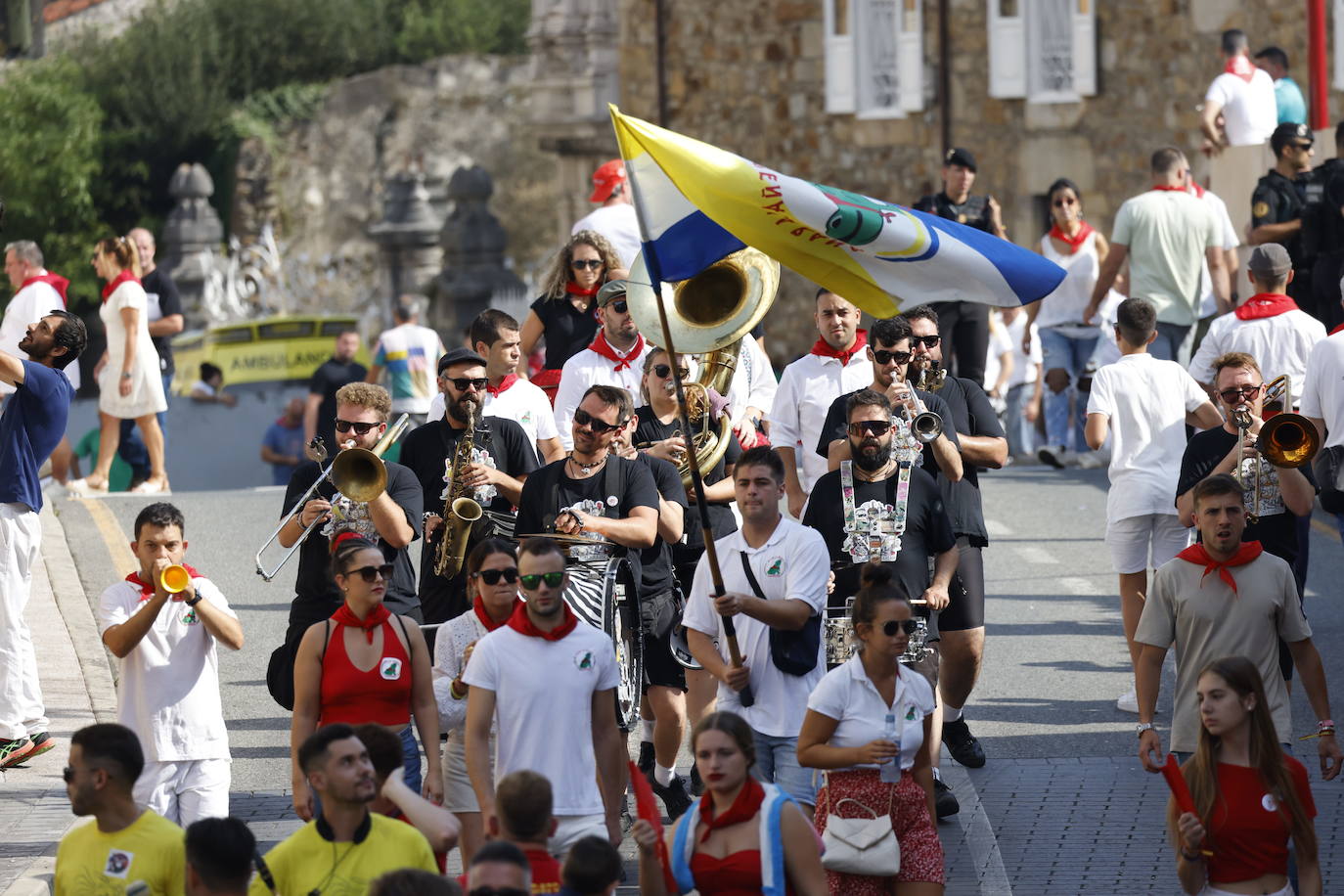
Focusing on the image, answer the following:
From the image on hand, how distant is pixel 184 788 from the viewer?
27.6 ft

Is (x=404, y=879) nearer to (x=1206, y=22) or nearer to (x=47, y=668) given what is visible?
(x=47, y=668)

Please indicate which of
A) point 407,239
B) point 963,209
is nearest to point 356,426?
point 963,209

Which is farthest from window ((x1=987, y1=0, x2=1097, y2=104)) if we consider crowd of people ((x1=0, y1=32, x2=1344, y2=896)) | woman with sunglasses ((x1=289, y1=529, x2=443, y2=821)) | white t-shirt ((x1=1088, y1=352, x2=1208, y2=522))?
woman with sunglasses ((x1=289, y1=529, x2=443, y2=821))

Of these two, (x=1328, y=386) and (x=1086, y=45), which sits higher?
(x=1086, y=45)

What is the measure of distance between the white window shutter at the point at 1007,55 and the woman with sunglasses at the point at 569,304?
18.1 metres

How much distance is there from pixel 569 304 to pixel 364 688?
4.15m

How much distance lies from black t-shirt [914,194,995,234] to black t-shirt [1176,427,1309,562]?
5.11 m

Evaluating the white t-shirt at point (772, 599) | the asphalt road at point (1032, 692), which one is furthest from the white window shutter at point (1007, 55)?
the white t-shirt at point (772, 599)

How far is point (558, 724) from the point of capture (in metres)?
7.75

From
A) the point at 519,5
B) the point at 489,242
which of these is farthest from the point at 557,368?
the point at 519,5

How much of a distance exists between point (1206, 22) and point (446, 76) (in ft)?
76.6

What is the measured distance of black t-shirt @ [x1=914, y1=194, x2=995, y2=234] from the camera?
1461 cm

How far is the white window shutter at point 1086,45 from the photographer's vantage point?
93.4 feet

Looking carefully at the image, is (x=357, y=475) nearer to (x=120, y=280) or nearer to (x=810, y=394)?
(x=810, y=394)
